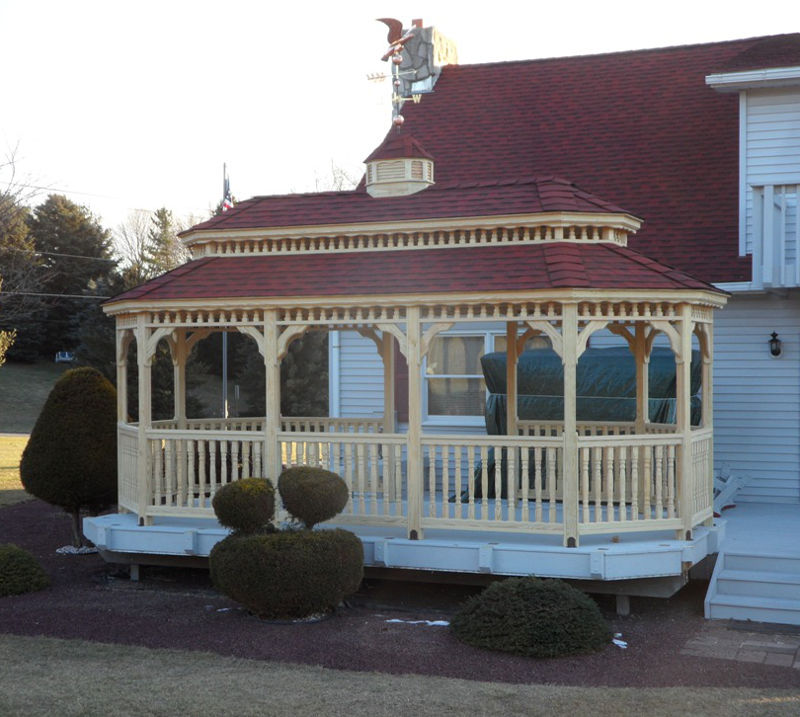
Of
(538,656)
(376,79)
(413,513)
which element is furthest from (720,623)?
(376,79)

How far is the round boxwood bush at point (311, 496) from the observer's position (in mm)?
9688

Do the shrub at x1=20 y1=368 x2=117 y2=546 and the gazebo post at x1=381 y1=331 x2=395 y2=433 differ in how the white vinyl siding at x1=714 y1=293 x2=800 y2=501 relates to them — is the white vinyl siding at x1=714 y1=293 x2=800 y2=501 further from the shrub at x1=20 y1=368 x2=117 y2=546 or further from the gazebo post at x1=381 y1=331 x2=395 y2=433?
the shrub at x1=20 y1=368 x2=117 y2=546

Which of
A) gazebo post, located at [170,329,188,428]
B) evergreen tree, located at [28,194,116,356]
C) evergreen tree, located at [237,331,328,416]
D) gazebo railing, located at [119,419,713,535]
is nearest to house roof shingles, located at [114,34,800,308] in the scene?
gazebo post, located at [170,329,188,428]

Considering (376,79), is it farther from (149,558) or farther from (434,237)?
(149,558)

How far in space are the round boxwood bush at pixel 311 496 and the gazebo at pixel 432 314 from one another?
31.1 inches

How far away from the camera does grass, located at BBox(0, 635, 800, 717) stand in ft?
23.0

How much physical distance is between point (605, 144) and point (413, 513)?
8885 mm

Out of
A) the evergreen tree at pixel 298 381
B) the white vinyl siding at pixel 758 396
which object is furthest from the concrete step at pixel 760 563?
the evergreen tree at pixel 298 381

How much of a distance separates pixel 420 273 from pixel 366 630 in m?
3.55

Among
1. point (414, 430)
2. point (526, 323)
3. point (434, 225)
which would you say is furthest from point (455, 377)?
point (414, 430)

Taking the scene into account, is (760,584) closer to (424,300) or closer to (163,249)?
(424,300)

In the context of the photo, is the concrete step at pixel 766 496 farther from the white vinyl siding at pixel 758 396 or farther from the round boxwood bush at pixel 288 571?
the round boxwood bush at pixel 288 571

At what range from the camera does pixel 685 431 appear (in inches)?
397

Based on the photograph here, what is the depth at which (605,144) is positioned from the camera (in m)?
17.0
